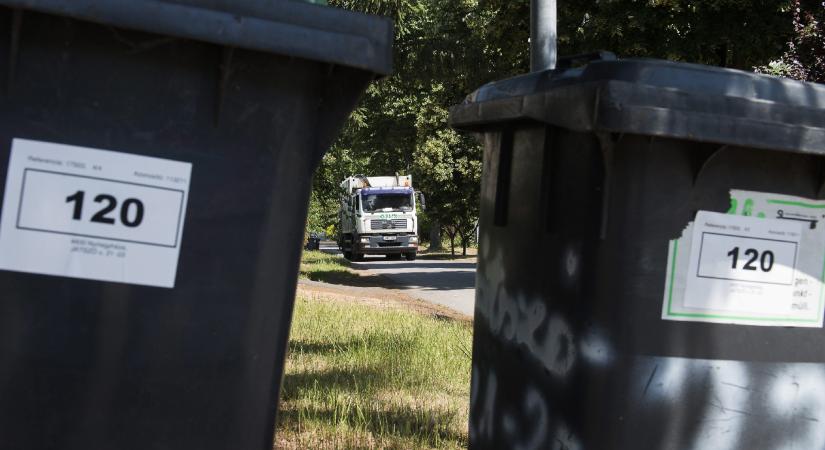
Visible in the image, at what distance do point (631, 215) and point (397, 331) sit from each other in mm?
6247

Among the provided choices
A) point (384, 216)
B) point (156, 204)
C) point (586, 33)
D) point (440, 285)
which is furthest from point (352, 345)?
point (384, 216)

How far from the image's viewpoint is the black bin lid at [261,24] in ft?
6.23

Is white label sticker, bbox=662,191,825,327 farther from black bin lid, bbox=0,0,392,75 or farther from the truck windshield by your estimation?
the truck windshield

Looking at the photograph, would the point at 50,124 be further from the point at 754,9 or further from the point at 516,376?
the point at 754,9

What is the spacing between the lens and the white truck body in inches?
1268

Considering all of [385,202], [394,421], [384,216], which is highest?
[385,202]

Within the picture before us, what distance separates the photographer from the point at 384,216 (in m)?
32.2

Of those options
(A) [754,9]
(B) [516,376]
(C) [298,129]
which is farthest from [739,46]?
(C) [298,129]

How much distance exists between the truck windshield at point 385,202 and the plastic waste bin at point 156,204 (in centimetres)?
3009

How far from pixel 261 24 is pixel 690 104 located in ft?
3.49

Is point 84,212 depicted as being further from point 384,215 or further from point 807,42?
point 384,215

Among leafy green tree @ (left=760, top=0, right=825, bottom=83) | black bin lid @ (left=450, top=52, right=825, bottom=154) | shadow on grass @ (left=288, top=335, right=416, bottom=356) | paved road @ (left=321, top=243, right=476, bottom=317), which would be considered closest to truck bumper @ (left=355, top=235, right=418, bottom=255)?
paved road @ (left=321, top=243, right=476, bottom=317)

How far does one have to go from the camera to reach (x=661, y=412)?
2443 mm

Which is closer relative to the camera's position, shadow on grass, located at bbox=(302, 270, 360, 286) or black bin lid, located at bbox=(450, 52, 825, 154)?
black bin lid, located at bbox=(450, 52, 825, 154)
